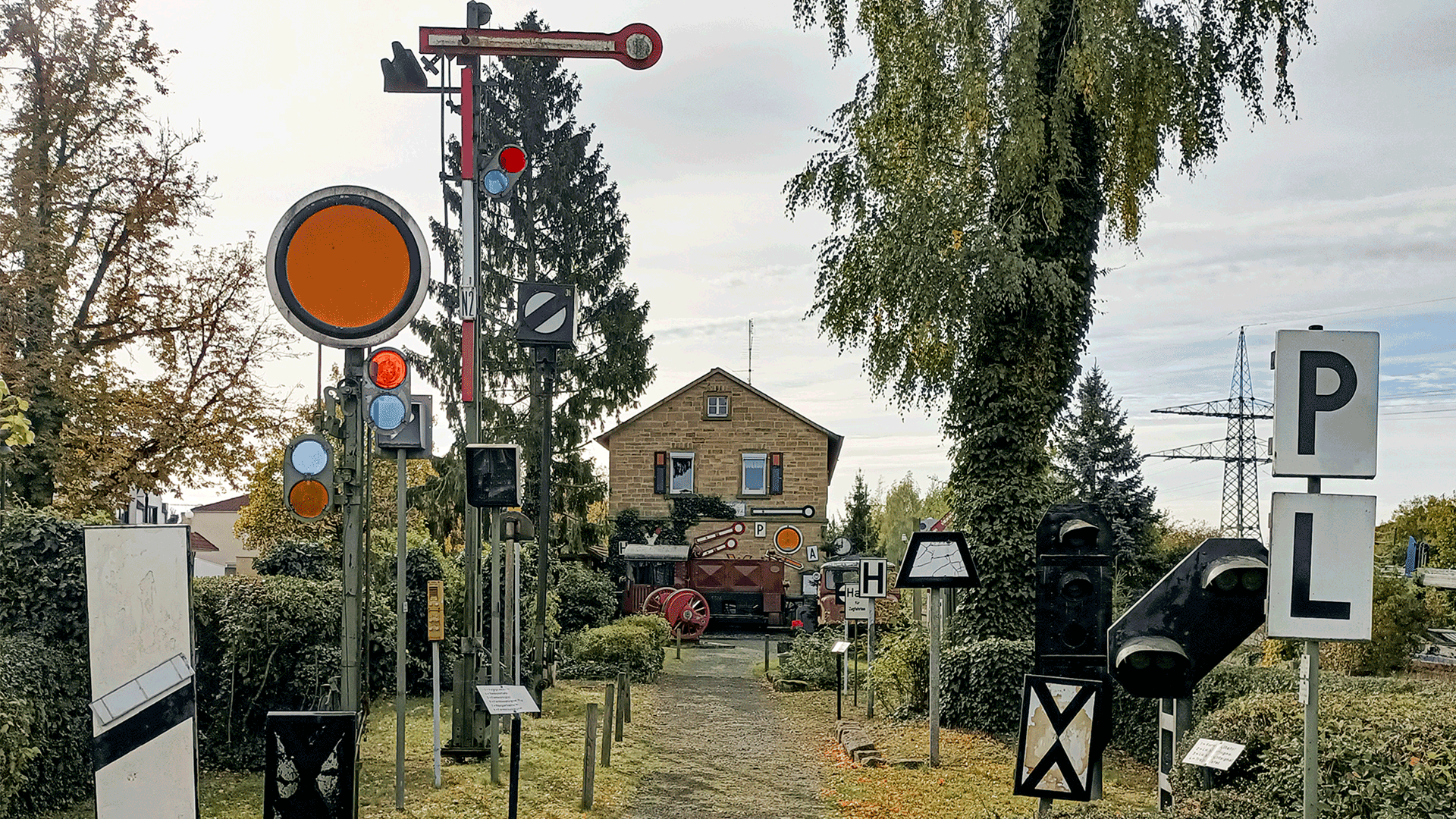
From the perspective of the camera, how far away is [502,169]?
37.1 ft

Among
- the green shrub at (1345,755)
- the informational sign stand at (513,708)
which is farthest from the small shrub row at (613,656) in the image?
the green shrub at (1345,755)

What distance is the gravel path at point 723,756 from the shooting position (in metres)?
10.9

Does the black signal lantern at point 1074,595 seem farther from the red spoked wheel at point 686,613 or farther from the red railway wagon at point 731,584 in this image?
the red railway wagon at point 731,584

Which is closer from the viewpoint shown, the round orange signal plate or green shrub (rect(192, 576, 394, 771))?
green shrub (rect(192, 576, 394, 771))

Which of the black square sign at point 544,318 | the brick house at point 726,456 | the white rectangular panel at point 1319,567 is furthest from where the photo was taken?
the brick house at point 726,456

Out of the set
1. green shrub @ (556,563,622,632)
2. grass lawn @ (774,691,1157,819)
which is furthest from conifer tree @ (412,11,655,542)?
grass lawn @ (774,691,1157,819)

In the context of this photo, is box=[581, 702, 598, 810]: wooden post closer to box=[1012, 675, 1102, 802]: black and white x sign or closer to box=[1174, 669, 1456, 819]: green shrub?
box=[1012, 675, 1102, 802]: black and white x sign

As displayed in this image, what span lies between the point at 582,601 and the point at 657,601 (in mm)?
5219

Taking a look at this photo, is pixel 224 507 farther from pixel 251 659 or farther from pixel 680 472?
pixel 251 659

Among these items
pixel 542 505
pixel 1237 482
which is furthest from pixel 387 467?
pixel 1237 482

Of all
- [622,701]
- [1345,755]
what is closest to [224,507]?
[622,701]

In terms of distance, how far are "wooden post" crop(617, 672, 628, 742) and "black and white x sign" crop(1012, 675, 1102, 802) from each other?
7638 millimetres

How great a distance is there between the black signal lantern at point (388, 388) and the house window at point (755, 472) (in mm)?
33978

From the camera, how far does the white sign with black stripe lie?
8.79 feet
